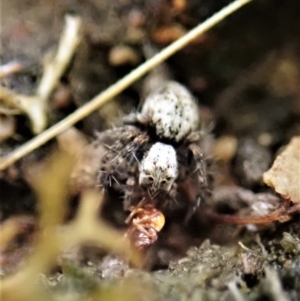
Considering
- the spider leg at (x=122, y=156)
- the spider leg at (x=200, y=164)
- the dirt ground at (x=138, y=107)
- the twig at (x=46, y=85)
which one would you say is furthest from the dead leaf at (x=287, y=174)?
the twig at (x=46, y=85)

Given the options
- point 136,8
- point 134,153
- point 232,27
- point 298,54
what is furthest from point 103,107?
point 298,54

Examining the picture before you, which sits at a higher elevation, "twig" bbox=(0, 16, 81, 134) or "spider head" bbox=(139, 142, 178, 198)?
"twig" bbox=(0, 16, 81, 134)

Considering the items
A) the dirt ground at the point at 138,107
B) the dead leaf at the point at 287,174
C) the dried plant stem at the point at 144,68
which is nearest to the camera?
the dirt ground at the point at 138,107

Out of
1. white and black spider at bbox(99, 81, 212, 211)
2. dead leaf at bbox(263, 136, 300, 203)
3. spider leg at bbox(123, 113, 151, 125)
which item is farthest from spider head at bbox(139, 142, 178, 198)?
dead leaf at bbox(263, 136, 300, 203)

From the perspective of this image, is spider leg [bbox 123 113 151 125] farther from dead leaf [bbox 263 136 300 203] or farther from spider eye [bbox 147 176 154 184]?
dead leaf [bbox 263 136 300 203]

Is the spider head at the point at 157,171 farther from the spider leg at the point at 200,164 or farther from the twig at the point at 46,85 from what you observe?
the twig at the point at 46,85

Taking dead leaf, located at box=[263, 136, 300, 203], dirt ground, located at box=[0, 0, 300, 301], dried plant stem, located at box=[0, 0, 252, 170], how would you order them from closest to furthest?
dirt ground, located at box=[0, 0, 300, 301]
dead leaf, located at box=[263, 136, 300, 203]
dried plant stem, located at box=[0, 0, 252, 170]

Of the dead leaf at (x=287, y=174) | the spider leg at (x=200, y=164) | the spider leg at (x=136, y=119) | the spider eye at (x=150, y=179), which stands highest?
the spider leg at (x=136, y=119)
